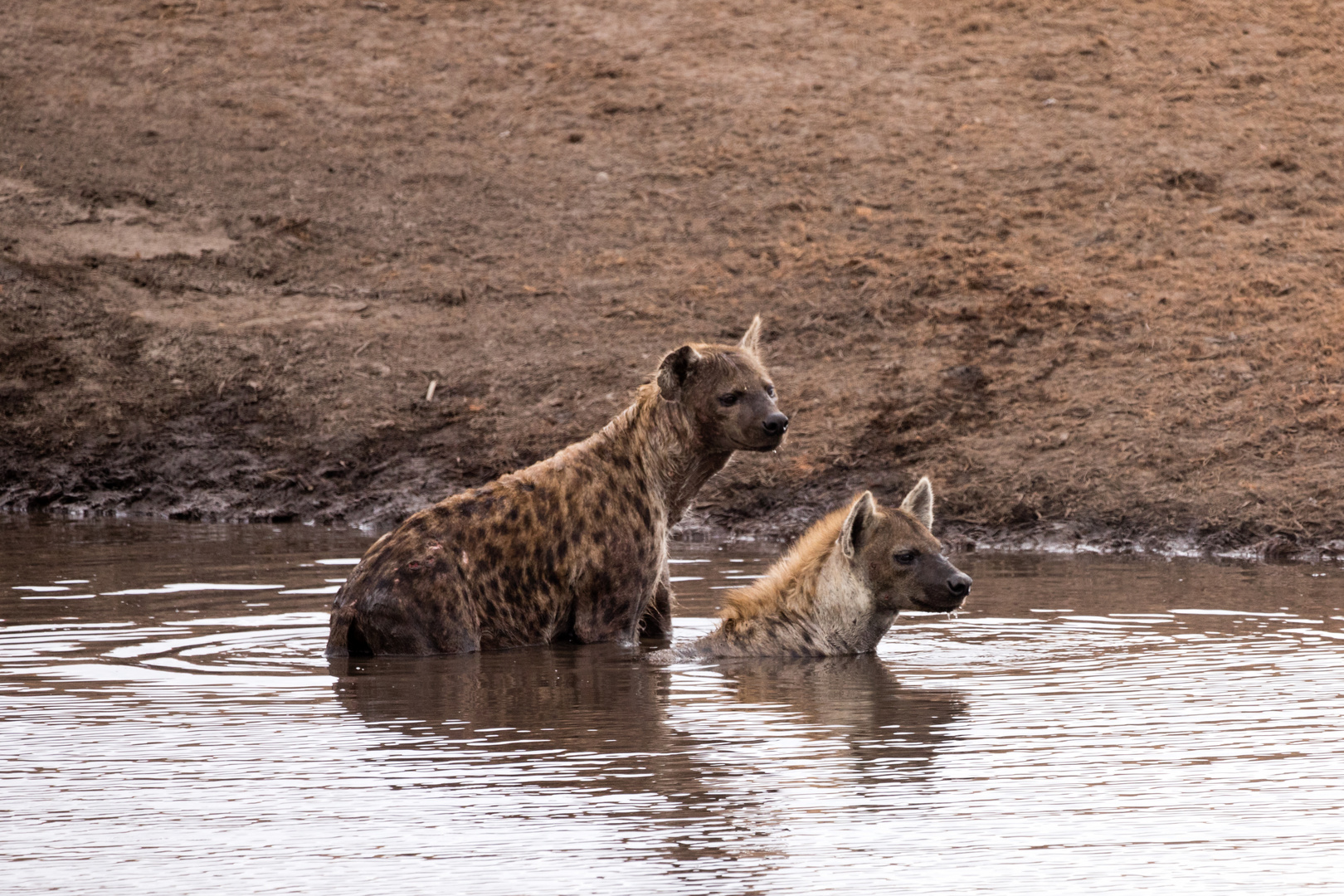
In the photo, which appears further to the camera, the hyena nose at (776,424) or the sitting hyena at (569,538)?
the hyena nose at (776,424)

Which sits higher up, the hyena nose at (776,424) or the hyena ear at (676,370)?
the hyena ear at (676,370)

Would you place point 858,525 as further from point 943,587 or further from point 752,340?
point 752,340

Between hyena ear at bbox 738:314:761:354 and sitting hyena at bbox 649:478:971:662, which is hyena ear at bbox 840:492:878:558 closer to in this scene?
sitting hyena at bbox 649:478:971:662

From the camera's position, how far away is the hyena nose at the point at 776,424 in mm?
6488

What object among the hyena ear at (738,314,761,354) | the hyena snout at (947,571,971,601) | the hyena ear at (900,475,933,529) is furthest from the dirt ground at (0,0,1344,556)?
the hyena snout at (947,571,971,601)

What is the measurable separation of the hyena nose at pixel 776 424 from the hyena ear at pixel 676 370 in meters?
0.34

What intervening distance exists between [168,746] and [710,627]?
272cm

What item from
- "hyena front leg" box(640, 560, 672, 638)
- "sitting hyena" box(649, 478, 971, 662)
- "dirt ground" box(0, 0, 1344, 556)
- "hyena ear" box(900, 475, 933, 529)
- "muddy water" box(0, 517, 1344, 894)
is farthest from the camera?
"dirt ground" box(0, 0, 1344, 556)

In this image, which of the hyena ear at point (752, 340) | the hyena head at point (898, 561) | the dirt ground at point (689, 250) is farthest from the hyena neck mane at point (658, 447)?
the dirt ground at point (689, 250)

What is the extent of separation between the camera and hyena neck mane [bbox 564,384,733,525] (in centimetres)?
670

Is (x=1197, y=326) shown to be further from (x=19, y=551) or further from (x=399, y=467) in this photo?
(x=19, y=551)

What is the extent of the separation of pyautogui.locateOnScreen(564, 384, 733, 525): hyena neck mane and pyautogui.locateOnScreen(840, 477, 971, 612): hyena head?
619 millimetres

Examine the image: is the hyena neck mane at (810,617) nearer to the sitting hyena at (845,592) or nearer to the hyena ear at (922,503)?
the sitting hyena at (845,592)

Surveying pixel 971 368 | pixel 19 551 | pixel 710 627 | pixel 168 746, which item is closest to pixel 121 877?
pixel 168 746
